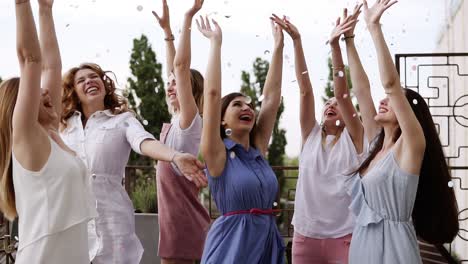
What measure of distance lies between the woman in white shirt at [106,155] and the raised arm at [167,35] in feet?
1.87

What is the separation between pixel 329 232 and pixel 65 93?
1.38 metres

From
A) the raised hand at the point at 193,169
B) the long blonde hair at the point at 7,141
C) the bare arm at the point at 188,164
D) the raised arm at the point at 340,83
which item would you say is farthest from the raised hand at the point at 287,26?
the long blonde hair at the point at 7,141

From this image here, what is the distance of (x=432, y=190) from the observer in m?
3.22

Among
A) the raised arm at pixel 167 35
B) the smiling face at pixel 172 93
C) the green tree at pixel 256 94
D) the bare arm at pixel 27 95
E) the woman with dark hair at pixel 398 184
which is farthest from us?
the green tree at pixel 256 94

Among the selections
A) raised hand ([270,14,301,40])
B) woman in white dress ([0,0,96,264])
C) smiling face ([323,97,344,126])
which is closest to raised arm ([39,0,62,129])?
woman in white dress ([0,0,96,264])

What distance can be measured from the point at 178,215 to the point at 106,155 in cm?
52

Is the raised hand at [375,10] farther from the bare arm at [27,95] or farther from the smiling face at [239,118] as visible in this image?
the bare arm at [27,95]

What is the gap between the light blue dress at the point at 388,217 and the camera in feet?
10.0

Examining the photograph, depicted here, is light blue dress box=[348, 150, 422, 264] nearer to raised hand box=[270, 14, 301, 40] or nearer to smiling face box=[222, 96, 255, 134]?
smiling face box=[222, 96, 255, 134]

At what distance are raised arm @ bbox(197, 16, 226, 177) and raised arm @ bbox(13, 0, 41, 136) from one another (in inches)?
28.7

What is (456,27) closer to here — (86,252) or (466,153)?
(466,153)

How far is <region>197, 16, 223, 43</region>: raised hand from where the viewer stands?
3334 millimetres

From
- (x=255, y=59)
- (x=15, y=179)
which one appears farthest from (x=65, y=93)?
(x=255, y=59)

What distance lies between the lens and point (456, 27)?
8938 millimetres
